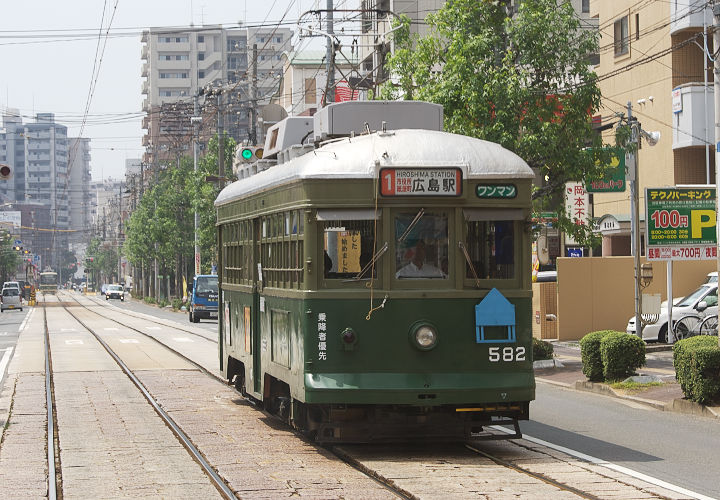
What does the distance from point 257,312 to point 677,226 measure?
39.3 feet

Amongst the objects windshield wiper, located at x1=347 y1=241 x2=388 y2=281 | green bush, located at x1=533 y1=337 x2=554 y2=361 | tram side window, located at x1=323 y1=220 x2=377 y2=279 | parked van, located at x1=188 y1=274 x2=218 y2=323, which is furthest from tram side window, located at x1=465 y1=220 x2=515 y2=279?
parked van, located at x1=188 y1=274 x2=218 y2=323

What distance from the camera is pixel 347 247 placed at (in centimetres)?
1132

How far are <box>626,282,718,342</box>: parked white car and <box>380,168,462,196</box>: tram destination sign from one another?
59.8ft

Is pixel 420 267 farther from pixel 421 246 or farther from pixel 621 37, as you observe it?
pixel 621 37

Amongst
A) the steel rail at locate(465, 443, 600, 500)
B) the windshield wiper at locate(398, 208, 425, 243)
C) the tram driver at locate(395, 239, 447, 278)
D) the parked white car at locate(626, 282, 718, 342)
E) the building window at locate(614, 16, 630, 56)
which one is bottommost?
the steel rail at locate(465, 443, 600, 500)

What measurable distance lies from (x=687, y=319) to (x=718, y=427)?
14004mm

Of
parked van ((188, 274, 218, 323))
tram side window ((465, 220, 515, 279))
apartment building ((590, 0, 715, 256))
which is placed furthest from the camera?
parked van ((188, 274, 218, 323))

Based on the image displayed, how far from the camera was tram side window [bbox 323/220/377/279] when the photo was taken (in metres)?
11.2

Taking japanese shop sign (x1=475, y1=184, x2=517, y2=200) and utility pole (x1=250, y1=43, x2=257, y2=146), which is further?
utility pole (x1=250, y1=43, x2=257, y2=146)

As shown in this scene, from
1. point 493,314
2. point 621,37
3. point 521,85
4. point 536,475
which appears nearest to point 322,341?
point 493,314

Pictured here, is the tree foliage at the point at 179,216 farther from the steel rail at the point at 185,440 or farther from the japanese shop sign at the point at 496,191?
the japanese shop sign at the point at 496,191

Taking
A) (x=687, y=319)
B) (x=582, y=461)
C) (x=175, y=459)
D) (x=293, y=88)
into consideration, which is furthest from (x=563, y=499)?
(x=293, y=88)

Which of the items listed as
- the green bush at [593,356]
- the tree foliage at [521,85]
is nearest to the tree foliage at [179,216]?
the tree foliage at [521,85]

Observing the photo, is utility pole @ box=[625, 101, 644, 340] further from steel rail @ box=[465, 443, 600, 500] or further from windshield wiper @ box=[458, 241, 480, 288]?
windshield wiper @ box=[458, 241, 480, 288]
